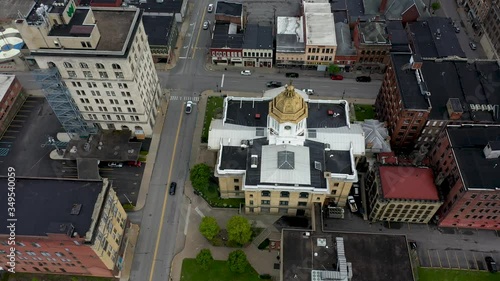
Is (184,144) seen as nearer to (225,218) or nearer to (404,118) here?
(225,218)

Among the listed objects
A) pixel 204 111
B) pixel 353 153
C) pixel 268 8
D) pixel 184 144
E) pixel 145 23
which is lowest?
pixel 353 153

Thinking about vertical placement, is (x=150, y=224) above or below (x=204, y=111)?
below

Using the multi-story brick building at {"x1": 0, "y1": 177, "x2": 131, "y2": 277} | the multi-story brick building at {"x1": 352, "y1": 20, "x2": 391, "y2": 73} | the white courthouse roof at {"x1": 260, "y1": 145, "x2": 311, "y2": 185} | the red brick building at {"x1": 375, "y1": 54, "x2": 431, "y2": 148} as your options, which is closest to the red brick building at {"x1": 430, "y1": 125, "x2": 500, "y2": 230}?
the red brick building at {"x1": 375, "y1": 54, "x2": 431, "y2": 148}

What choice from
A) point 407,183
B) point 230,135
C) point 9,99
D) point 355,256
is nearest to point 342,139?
point 407,183

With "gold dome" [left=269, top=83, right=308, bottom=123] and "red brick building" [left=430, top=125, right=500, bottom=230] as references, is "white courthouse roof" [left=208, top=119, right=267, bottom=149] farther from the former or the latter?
"red brick building" [left=430, top=125, right=500, bottom=230]

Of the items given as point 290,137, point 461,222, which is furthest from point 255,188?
point 461,222

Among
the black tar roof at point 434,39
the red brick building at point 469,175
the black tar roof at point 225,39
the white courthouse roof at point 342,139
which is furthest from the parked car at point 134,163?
the black tar roof at point 434,39
